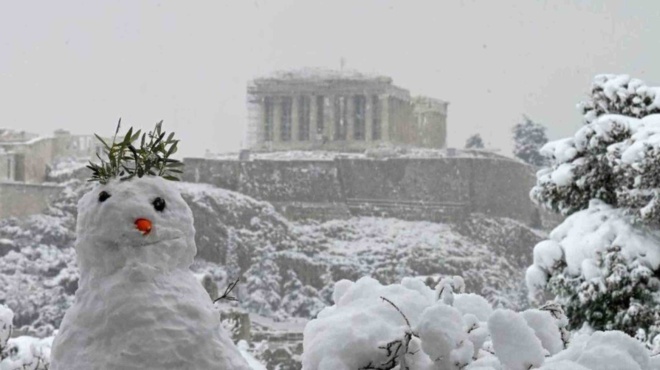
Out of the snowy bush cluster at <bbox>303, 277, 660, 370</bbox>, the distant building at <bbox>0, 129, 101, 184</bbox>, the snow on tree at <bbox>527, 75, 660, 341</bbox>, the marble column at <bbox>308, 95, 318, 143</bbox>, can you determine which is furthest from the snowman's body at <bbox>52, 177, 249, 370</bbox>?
the marble column at <bbox>308, 95, 318, 143</bbox>

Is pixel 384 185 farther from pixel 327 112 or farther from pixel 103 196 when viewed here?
pixel 103 196

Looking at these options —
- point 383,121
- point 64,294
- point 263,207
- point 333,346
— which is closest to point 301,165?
point 263,207

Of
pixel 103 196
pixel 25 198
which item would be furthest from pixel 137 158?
pixel 25 198

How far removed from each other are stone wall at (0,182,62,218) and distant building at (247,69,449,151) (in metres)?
8.25

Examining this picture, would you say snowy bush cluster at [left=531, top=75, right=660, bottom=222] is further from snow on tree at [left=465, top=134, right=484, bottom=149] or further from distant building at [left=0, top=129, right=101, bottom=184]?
snow on tree at [left=465, top=134, right=484, bottom=149]

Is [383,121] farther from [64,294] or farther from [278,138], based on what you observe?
[64,294]

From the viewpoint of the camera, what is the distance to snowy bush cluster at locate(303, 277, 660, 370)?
1095 mm

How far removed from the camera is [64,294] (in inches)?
681

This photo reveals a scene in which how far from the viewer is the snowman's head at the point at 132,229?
3.47ft

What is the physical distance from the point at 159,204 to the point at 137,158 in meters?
0.07

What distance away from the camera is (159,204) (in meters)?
1.09

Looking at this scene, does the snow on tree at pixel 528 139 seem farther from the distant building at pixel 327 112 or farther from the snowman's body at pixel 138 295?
the snowman's body at pixel 138 295

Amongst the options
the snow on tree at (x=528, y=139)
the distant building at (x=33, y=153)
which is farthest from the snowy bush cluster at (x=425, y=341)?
the snow on tree at (x=528, y=139)

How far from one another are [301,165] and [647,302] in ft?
64.9
